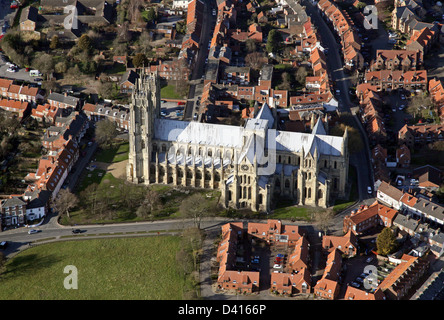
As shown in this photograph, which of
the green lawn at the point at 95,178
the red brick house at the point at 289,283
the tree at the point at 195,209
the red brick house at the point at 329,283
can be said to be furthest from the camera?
the green lawn at the point at 95,178

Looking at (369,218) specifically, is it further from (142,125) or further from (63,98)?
(63,98)

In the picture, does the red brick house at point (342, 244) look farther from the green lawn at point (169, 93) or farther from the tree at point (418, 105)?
the green lawn at point (169, 93)

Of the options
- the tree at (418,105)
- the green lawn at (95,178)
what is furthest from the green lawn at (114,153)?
the tree at (418,105)

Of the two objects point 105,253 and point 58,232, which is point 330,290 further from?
point 58,232

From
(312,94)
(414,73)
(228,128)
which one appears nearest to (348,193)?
(228,128)

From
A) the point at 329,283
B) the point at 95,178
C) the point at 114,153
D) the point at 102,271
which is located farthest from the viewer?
the point at 114,153

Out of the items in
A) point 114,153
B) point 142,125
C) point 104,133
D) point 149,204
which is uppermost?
point 142,125

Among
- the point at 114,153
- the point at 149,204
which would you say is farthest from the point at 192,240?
the point at 114,153
